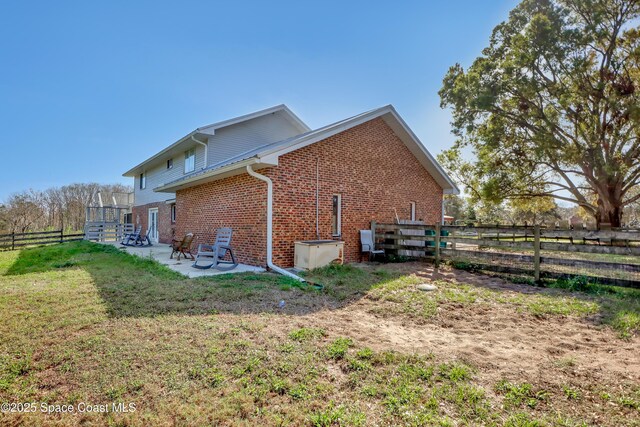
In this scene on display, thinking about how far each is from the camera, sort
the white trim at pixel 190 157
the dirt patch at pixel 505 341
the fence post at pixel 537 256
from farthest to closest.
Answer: the white trim at pixel 190 157 < the fence post at pixel 537 256 < the dirt patch at pixel 505 341

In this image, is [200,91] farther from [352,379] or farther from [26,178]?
[26,178]

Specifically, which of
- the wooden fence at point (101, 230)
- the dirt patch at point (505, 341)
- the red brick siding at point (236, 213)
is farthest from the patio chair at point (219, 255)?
the wooden fence at point (101, 230)

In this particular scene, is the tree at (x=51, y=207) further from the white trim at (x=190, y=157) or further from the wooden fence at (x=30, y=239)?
the white trim at (x=190, y=157)

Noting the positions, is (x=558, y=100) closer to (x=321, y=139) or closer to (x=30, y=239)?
(x=321, y=139)

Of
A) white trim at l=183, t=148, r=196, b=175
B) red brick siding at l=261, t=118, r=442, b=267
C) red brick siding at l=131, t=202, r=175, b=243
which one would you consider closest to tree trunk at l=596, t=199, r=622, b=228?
red brick siding at l=261, t=118, r=442, b=267

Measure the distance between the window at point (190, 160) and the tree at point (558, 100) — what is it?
15.5 meters

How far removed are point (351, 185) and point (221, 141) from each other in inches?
260

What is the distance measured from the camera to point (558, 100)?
1622 centimetres

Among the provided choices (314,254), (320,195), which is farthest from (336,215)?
(314,254)

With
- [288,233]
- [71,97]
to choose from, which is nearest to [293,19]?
[288,233]

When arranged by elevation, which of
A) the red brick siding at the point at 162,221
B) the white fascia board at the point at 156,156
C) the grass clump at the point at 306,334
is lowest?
the grass clump at the point at 306,334

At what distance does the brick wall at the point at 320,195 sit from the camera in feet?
27.8

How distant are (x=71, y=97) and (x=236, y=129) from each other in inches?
297

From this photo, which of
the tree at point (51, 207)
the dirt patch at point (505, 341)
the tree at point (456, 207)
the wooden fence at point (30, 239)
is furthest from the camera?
the tree at point (456, 207)
